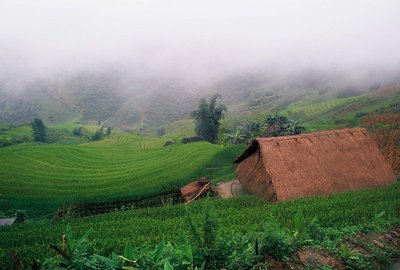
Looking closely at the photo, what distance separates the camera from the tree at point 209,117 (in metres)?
56.6

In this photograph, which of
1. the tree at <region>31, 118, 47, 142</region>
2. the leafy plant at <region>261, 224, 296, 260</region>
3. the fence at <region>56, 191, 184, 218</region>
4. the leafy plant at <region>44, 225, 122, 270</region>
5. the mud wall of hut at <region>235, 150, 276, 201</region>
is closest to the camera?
the leafy plant at <region>44, 225, 122, 270</region>

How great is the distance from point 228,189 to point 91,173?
57.4 ft

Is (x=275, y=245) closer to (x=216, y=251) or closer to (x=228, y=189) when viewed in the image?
(x=216, y=251)

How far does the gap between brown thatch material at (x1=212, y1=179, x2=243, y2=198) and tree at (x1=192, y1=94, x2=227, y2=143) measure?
36.7 metres

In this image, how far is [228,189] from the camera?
19.1 meters

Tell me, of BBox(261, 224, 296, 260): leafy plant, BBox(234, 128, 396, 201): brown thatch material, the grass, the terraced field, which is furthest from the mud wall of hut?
BBox(261, 224, 296, 260): leafy plant

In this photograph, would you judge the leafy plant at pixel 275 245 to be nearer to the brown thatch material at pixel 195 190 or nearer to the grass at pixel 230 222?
the grass at pixel 230 222

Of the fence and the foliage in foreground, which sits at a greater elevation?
the foliage in foreground

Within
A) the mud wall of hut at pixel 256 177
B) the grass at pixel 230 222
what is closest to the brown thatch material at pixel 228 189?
the mud wall of hut at pixel 256 177

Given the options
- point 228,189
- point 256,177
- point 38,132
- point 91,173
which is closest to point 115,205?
point 228,189

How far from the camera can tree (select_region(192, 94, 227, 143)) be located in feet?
186

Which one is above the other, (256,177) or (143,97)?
(143,97)

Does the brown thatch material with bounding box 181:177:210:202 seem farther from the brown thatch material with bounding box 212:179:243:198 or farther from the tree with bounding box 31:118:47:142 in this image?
the tree with bounding box 31:118:47:142

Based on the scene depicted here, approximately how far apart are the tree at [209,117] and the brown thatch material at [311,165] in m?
38.2
